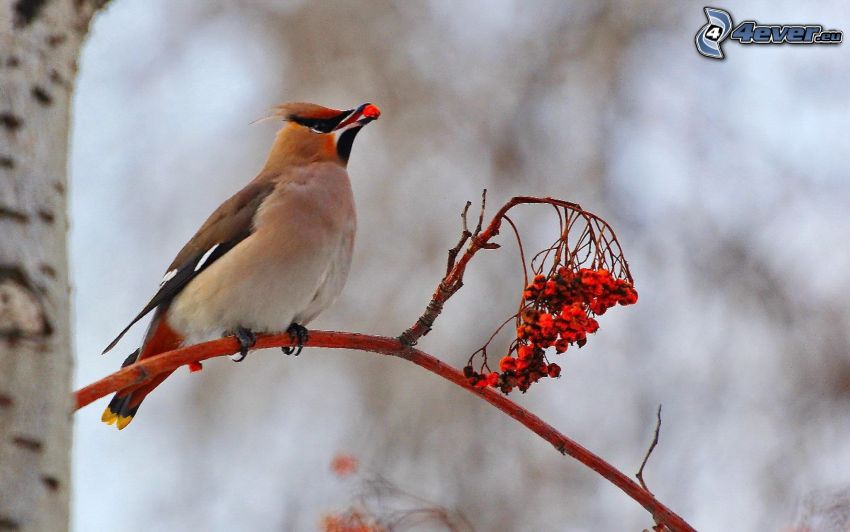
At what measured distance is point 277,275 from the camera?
3529 mm

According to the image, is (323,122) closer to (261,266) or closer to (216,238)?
(216,238)

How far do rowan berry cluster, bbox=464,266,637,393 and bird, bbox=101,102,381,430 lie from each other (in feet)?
3.53

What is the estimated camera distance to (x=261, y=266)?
3543mm

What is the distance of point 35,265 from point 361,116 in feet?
8.74

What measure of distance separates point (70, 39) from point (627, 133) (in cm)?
473

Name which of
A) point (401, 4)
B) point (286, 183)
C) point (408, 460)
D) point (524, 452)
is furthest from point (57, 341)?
point (401, 4)

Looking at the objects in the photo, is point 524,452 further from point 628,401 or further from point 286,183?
point 286,183

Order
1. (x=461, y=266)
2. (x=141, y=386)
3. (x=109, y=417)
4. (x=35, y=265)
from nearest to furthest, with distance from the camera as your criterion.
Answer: (x=35, y=265) → (x=461, y=266) → (x=141, y=386) → (x=109, y=417)

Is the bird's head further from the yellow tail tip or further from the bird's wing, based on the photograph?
the yellow tail tip

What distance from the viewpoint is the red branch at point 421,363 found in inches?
74.5

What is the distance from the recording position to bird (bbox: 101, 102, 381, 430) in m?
3.53

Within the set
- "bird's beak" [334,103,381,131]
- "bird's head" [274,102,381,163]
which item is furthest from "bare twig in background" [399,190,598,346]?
"bird's head" [274,102,381,163]
